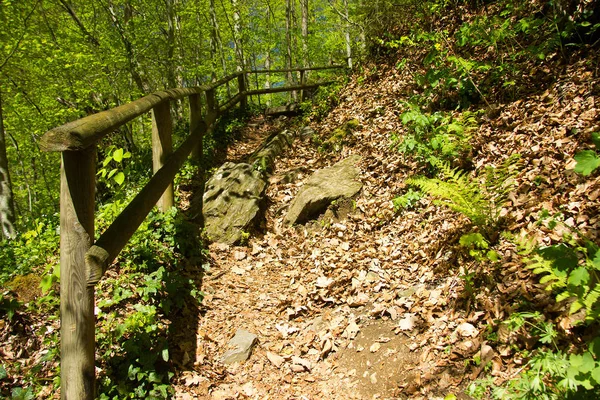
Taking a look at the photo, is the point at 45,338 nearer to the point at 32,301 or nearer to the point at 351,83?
the point at 32,301

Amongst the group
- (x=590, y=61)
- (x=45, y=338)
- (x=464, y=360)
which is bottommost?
(x=464, y=360)

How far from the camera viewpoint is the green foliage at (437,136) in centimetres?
480

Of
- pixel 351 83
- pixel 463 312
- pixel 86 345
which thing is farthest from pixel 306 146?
pixel 86 345

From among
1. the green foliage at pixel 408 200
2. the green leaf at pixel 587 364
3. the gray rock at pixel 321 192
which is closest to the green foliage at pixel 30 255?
the gray rock at pixel 321 192

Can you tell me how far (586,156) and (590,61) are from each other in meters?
3.60

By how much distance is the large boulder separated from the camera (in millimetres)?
5479

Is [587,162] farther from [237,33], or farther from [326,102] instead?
[237,33]

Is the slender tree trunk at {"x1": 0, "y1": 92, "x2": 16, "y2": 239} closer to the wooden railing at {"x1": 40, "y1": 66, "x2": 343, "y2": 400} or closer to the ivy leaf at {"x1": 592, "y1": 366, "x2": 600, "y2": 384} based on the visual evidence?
the wooden railing at {"x1": 40, "y1": 66, "x2": 343, "y2": 400}

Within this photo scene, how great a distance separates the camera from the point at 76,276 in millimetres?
2346

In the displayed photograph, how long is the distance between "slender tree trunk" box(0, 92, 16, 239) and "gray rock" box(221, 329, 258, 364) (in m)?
5.82

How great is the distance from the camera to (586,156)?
2.01 m

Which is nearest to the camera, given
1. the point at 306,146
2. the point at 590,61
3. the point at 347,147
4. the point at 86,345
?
the point at 86,345

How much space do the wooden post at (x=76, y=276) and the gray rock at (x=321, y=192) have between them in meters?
3.56

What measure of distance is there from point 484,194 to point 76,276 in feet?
12.4
